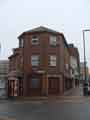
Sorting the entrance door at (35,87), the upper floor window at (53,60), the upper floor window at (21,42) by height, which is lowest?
the entrance door at (35,87)

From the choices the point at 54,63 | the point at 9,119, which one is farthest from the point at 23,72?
the point at 9,119

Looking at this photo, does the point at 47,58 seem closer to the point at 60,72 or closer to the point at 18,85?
the point at 60,72

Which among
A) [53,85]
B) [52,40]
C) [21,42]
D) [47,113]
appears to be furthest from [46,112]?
[21,42]

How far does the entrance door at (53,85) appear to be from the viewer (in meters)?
37.8

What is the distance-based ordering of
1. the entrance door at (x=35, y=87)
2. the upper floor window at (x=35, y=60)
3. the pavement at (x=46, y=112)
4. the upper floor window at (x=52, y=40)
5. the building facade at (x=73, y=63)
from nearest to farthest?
the pavement at (x=46, y=112), the entrance door at (x=35, y=87), the upper floor window at (x=35, y=60), the upper floor window at (x=52, y=40), the building facade at (x=73, y=63)

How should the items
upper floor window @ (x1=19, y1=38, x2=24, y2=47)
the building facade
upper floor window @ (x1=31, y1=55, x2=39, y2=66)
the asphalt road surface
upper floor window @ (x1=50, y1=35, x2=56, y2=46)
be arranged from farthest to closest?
1. the building facade
2. upper floor window @ (x1=19, y1=38, x2=24, y2=47)
3. upper floor window @ (x1=50, y1=35, x2=56, y2=46)
4. upper floor window @ (x1=31, y1=55, x2=39, y2=66)
5. the asphalt road surface

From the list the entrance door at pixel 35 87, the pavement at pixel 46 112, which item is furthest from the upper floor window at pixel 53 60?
the pavement at pixel 46 112

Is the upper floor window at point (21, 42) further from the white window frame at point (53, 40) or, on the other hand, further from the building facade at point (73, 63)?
the building facade at point (73, 63)

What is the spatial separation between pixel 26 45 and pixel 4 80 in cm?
744

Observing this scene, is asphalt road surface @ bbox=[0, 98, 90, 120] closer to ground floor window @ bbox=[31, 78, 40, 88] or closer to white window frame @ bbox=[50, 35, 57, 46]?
ground floor window @ bbox=[31, 78, 40, 88]

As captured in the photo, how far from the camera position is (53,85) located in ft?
125

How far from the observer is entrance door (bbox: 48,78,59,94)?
1489 inches

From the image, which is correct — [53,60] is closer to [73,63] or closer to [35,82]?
[35,82]

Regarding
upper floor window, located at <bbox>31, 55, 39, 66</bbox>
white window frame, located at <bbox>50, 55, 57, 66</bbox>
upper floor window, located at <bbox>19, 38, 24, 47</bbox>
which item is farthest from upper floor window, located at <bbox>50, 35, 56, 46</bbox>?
upper floor window, located at <bbox>19, 38, 24, 47</bbox>
